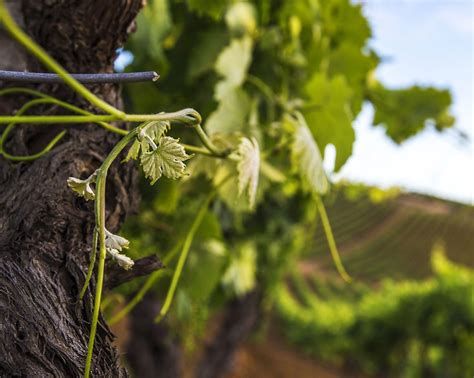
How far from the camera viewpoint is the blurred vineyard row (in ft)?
21.5

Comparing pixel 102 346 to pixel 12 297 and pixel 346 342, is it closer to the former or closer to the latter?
pixel 12 297

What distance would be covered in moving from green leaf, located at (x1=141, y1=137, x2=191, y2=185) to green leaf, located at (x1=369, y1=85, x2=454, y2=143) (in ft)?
4.86

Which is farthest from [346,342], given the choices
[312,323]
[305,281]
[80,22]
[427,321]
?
[80,22]

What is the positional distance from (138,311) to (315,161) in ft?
8.08

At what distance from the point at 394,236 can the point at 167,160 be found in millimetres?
22544

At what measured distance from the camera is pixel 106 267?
23.6 inches

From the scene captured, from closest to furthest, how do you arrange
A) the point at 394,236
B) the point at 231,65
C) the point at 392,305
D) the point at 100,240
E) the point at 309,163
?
the point at 100,240
the point at 309,163
the point at 231,65
the point at 392,305
the point at 394,236

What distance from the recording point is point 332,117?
3.53 ft

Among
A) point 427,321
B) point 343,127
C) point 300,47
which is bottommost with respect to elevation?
point 427,321

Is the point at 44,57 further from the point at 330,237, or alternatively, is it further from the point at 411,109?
the point at 411,109

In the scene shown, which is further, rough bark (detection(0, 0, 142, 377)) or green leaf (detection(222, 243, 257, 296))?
green leaf (detection(222, 243, 257, 296))

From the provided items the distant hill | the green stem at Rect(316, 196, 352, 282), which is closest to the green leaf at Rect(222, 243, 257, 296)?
the green stem at Rect(316, 196, 352, 282)

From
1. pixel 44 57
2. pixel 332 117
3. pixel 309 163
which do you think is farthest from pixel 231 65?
pixel 44 57

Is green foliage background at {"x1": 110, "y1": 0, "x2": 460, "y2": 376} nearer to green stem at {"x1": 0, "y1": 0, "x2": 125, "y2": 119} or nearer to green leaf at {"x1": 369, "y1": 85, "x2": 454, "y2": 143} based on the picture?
green leaf at {"x1": 369, "y1": 85, "x2": 454, "y2": 143}
